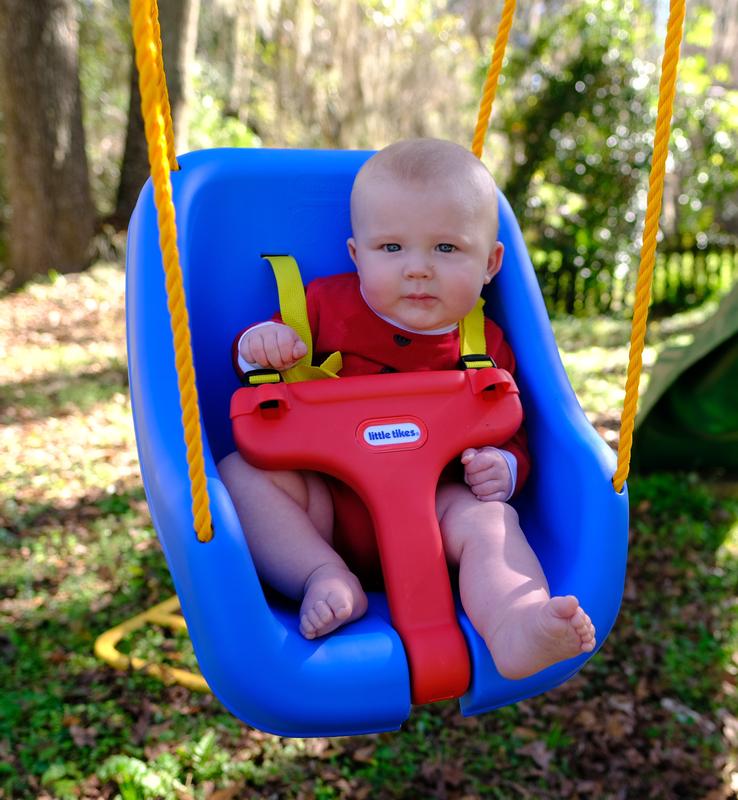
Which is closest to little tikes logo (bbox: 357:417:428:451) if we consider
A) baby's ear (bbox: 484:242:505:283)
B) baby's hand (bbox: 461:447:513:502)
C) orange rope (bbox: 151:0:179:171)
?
baby's hand (bbox: 461:447:513:502)

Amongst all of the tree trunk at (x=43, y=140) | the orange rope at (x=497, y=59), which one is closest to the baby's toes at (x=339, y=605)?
the orange rope at (x=497, y=59)

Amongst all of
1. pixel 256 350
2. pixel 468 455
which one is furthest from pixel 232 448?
pixel 468 455

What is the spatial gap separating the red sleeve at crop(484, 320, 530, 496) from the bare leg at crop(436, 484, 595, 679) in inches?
5.6

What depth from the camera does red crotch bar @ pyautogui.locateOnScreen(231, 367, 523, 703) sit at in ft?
4.91

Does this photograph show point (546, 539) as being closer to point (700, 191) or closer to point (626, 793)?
point (626, 793)

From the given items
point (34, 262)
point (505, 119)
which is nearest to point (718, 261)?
point (505, 119)

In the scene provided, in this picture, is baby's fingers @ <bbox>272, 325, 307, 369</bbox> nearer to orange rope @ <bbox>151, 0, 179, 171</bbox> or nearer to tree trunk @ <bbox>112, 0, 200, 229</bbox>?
orange rope @ <bbox>151, 0, 179, 171</bbox>

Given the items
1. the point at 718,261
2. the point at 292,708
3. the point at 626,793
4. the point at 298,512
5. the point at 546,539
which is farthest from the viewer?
the point at 718,261

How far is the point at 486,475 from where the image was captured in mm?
1707

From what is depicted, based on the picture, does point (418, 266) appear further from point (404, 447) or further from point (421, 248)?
point (404, 447)

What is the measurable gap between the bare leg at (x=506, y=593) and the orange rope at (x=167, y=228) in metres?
0.50

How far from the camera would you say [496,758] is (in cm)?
260

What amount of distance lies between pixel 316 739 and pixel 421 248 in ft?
5.65

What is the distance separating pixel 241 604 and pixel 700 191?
901 centimetres
